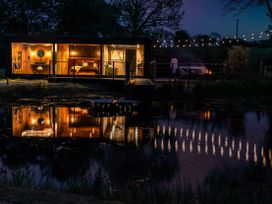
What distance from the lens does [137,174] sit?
411 inches

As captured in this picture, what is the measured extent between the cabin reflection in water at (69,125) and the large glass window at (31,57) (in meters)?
11.5

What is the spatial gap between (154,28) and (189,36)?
17802 mm

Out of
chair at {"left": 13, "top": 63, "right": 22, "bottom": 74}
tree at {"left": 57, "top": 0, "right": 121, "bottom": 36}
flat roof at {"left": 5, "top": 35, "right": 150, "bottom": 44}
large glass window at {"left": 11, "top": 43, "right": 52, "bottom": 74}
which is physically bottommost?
chair at {"left": 13, "top": 63, "right": 22, "bottom": 74}

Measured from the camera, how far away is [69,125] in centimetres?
1728

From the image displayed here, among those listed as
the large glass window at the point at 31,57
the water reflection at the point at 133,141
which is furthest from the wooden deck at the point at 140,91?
the large glass window at the point at 31,57

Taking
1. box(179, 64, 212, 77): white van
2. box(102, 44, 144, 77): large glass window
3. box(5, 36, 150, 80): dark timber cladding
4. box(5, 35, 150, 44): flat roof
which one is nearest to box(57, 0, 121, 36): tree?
box(102, 44, 144, 77): large glass window

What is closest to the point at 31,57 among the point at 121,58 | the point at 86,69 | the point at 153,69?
the point at 86,69

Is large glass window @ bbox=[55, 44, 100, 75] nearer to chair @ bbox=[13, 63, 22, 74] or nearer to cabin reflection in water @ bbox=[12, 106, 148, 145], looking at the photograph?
chair @ bbox=[13, 63, 22, 74]

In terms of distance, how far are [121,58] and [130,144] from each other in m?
19.8

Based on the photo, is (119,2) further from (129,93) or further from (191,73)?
(129,93)

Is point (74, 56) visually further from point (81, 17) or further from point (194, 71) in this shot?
point (81, 17)

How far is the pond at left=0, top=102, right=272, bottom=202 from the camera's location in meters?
10.3

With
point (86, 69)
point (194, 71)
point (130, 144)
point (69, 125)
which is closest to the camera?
point (130, 144)

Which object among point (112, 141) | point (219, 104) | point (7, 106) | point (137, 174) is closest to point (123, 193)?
point (137, 174)
